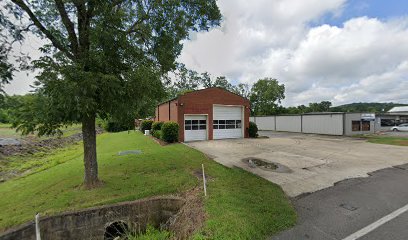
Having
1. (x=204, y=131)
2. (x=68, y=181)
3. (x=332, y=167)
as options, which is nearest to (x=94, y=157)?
(x=68, y=181)

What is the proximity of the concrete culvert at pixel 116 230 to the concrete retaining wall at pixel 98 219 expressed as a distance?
0.33 feet

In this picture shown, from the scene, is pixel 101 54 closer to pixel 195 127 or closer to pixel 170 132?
pixel 170 132

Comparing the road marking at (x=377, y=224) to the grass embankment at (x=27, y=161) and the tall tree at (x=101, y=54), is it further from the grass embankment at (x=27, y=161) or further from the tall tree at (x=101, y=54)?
the grass embankment at (x=27, y=161)

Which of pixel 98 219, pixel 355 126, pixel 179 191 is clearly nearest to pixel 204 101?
pixel 179 191

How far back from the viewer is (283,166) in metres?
10.1

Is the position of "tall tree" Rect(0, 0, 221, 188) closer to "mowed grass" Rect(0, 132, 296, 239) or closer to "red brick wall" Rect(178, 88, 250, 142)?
"mowed grass" Rect(0, 132, 296, 239)

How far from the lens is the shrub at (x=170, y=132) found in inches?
717

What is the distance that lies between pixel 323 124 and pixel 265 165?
830 inches

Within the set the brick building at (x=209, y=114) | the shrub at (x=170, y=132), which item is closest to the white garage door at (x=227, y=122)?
the brick building at (x=209, y=114)

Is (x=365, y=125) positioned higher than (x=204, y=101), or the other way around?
(x=204, y=101)

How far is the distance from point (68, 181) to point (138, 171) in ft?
8.34

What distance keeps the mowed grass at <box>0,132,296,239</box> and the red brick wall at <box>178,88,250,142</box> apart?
919 centimetres

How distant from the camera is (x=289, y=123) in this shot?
109 ft

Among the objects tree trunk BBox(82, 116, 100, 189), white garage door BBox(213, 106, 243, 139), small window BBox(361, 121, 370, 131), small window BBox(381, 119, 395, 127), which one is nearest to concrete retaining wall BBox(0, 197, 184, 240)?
tree trunk BBox(82, 116, 100, 189)
